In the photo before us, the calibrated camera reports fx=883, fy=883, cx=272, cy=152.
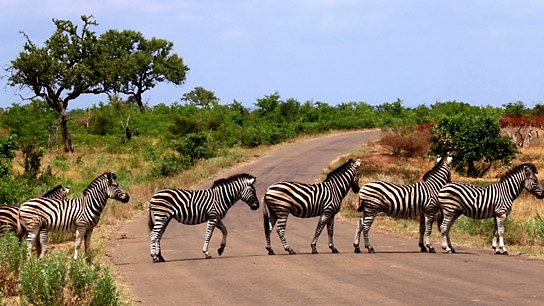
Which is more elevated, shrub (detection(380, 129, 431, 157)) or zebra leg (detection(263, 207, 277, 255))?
shrub (detection(380, 129, 431, 157))

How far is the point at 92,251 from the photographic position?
16500 millimetres

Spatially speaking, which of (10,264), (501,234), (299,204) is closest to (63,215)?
(10,264)

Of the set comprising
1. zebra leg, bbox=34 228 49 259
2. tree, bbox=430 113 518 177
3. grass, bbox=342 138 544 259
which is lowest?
zebra leg, bbox=34 228 49 259

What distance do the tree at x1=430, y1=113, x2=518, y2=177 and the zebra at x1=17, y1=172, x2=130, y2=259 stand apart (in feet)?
87.7

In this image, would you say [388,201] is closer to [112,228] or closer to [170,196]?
[170,196]

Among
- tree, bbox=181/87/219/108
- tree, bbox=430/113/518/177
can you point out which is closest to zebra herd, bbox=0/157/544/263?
tree, bbox=430/113/518/177

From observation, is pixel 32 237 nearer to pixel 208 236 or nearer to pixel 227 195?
pixel 208 236

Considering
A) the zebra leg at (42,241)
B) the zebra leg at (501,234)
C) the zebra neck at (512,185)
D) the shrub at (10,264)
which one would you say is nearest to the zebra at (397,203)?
the zebra leg at (501,234)

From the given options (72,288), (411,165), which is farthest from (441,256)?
(411,165)

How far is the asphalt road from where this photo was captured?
1202 centimetres

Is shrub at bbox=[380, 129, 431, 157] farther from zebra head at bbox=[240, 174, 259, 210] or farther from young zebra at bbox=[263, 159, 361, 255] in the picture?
zebra head at bbox=[240, 174, 259, 210]

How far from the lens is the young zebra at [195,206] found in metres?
17.2

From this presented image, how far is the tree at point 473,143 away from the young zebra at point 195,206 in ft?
79.6

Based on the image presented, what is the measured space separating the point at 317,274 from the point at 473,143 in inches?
1087
